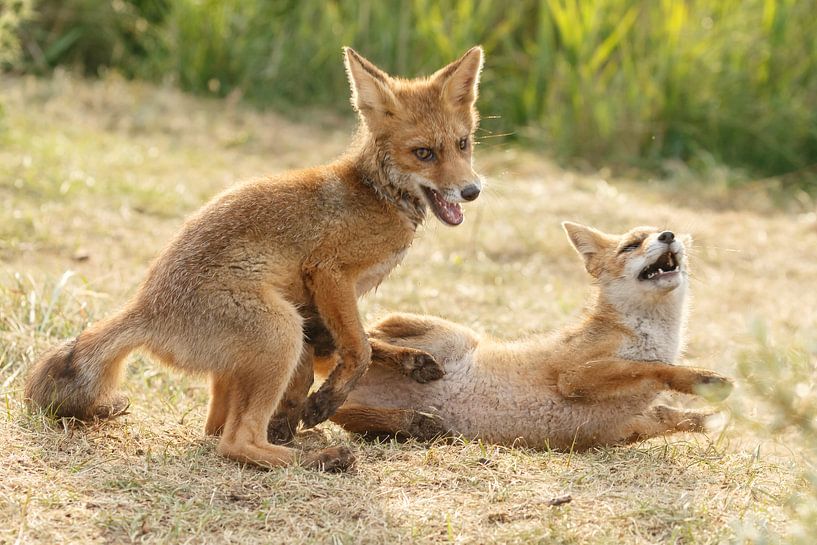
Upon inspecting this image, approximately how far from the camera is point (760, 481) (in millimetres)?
4625

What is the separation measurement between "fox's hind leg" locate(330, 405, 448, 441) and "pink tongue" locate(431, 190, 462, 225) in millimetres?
970

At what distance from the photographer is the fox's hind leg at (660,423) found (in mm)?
5121

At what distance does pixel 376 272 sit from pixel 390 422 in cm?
73

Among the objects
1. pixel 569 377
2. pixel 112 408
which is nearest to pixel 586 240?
pixel 569 377

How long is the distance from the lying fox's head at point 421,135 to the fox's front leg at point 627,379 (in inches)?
38.6

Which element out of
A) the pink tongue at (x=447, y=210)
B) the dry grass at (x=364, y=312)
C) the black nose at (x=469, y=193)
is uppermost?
the black nose at (x=469, y=193)

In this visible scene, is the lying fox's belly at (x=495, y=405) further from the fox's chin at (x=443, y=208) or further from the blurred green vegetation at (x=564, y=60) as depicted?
the blurred green vegetation at (x=564, y=60)

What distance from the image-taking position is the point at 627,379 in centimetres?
489

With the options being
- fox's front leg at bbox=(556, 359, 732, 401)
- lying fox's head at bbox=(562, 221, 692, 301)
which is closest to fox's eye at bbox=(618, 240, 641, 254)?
lying fox's head at bbox=(562, 221, 692, 301)

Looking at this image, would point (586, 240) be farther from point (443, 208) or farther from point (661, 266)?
point (443, 208)

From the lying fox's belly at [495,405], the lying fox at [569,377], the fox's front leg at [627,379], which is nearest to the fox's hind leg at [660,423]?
the lying fox at [569,377]

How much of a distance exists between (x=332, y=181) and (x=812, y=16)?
27.8ft

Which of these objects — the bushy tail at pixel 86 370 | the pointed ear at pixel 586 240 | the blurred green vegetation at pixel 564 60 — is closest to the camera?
the bushy tail at pixel 86 370

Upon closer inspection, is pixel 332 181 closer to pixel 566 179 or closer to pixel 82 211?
pixel 82 211
